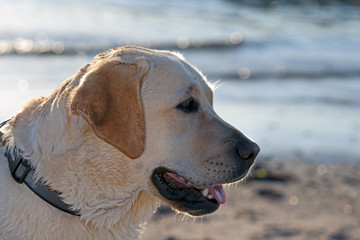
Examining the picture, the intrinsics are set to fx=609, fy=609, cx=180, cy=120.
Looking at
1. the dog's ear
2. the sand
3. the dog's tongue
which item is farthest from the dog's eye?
the sand

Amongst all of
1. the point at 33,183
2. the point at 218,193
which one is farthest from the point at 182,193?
the point at 33,183

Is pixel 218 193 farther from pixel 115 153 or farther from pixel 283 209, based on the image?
pixel 283 209

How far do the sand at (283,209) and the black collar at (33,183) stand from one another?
215cm

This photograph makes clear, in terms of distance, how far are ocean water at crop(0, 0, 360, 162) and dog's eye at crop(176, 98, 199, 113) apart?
140 inches

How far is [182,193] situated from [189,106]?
48 centimetres

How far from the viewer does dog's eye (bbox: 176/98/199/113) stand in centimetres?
334

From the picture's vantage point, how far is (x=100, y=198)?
10.3 ft

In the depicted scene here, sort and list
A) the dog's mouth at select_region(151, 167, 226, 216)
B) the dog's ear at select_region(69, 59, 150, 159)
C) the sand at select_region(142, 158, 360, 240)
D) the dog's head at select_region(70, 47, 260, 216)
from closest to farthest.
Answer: the dog's ear at select_region(69, 59, 150, 159) → the dog's head at select_region(70, 47, 260, 216) → the dog's mouth at select_region(151, 167, 226, 216) → the sand at select_region(142, 158, 360, 240)

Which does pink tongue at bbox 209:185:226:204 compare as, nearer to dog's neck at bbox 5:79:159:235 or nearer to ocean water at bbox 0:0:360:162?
dog's neck at bbox 5:79:159:235

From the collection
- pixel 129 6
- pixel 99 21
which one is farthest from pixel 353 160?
pixel 129 6

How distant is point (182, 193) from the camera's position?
10.9 ft

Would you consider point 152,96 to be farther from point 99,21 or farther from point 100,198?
point 99,21

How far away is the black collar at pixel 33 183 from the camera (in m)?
3.09

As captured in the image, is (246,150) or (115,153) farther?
(246,150)
